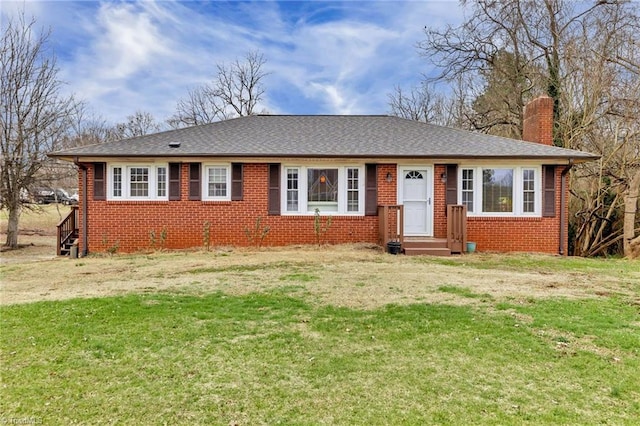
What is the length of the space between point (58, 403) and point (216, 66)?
30184mm

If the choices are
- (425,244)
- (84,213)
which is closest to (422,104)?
(425,244)

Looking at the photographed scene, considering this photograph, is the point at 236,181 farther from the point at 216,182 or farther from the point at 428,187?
the point at 428,187

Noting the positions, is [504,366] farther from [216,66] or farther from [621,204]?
[216,66]

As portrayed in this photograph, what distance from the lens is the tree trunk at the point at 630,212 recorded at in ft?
38.5

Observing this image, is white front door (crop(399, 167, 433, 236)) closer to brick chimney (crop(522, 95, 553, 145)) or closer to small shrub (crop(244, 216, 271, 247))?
small shrub (crop(244, 216, 271, 247))

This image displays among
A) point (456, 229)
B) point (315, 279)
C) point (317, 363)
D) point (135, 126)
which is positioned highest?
point (135, 126)

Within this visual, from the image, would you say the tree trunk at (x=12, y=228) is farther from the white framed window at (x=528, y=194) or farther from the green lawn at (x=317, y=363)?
the white framed window at (x=528, y=194)

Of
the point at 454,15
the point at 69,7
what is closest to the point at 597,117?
the point at 454,15

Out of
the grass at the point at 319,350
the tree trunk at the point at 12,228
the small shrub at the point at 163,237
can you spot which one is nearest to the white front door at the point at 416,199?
the grass at the point at 319,350

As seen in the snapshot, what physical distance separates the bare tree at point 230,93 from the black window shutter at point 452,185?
2217cm

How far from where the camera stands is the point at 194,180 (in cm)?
1088

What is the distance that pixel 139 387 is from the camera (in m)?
3.00

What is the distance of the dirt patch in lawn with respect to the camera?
5.82 metres

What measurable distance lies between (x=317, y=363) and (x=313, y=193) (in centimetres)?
791
